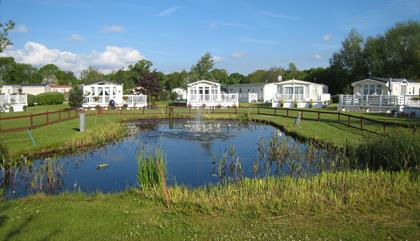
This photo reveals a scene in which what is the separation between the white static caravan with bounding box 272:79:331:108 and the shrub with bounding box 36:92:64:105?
31642 mm

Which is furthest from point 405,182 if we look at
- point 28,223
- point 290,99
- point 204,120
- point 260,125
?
point 290,99

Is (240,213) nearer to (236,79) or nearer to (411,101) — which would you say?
(411,101)

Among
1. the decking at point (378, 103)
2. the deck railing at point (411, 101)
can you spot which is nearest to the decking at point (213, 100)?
the decking at point (378, 103)

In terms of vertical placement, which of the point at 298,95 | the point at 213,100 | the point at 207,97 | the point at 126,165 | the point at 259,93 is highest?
the point at 259,93

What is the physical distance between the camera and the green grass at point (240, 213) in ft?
18.7

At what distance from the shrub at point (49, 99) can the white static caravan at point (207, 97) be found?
21828mm

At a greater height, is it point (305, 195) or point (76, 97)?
point (76, 97)

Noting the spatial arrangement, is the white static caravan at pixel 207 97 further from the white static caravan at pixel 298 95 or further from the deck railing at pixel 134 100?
the deck railing at pixel 134 100

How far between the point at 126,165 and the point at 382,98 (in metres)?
28.9

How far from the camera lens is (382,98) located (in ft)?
113

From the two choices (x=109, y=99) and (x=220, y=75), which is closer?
(x=109, y=99)

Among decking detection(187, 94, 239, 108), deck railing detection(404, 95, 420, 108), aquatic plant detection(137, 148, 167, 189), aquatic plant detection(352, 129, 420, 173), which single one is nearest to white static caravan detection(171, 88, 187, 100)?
decking detection(187, 94, 239, 108)

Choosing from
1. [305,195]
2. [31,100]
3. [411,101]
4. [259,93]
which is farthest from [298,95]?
[305,195]

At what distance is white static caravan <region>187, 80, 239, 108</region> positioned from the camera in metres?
44.3
